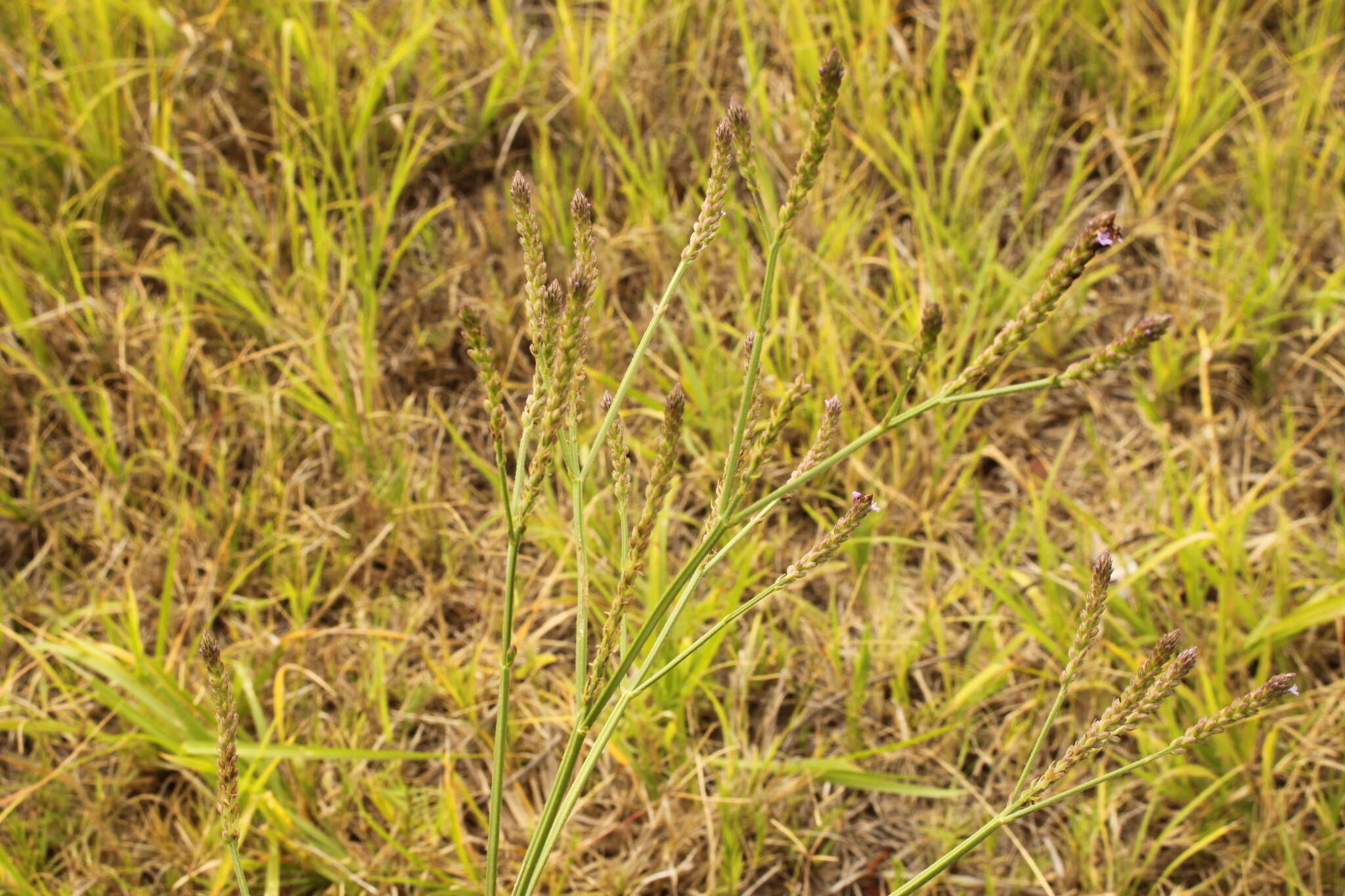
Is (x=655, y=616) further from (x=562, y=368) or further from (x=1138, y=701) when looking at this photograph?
(x=1138, y=701)

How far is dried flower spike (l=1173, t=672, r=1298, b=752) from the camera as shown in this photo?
88 centimetres

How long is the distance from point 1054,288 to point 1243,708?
16.0 inches

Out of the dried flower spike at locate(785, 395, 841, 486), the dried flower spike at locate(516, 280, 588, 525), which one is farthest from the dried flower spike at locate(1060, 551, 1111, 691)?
the dried flower spike at locate(516, 280, 588, 525)

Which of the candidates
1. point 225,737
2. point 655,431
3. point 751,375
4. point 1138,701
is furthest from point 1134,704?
point 655,431

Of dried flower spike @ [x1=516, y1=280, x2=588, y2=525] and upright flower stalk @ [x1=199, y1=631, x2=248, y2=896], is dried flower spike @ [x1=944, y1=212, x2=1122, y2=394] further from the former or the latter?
upright flower stalk @ [x1=199, y1=631, x2=248, y2=896]

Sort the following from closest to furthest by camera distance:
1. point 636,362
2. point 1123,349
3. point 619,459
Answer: point 1123,349 < point 636,362 < point 619,459

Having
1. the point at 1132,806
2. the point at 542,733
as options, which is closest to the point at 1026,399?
the point at 1132,806

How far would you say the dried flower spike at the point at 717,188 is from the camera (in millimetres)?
855

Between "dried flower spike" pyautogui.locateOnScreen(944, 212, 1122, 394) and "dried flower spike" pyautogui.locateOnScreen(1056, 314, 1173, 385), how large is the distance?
0.05 m

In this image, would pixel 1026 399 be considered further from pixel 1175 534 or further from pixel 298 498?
pixel 298 498

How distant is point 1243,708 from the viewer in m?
0.89

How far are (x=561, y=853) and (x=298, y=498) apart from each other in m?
0.94

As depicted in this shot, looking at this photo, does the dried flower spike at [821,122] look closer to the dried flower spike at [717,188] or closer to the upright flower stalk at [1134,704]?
the dried flower spike at [717,188]

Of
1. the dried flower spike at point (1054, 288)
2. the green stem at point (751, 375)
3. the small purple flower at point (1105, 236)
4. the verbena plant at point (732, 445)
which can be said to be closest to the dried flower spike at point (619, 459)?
the verbena plant at point (732, 445)
